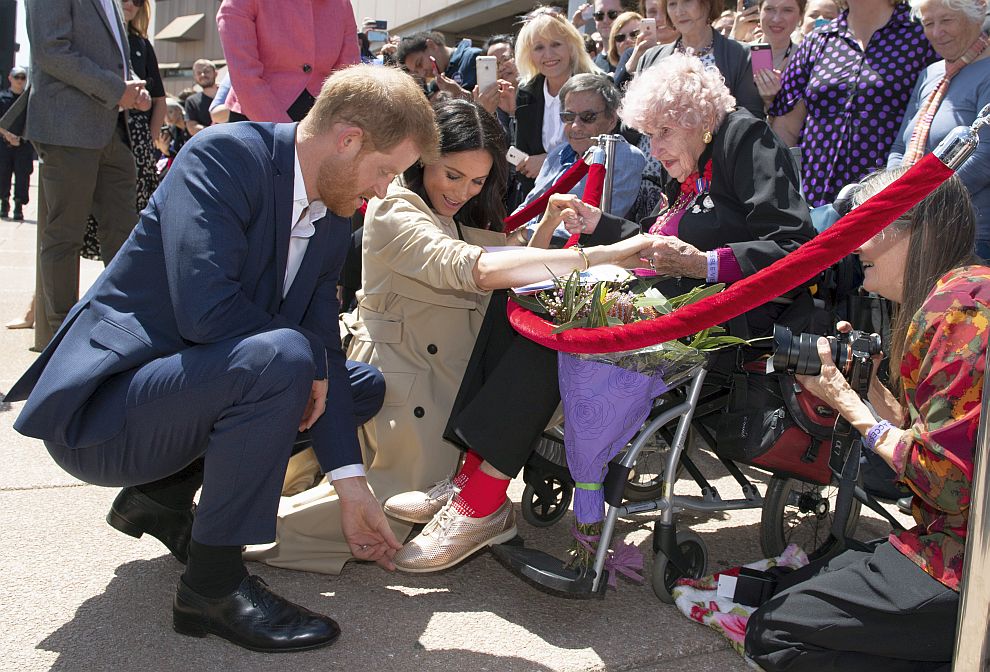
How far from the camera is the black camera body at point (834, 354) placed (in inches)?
93.1

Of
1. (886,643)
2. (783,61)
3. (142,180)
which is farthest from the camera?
(142,180)

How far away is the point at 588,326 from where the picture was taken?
245cm

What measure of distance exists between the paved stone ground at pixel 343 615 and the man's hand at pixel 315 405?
0.54 metres

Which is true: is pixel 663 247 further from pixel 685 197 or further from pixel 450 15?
pixel 450 15

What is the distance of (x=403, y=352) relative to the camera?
120 inches

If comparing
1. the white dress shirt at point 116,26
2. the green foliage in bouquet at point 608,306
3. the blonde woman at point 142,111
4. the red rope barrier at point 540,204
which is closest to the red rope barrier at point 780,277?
the green foliage in bouquet at point 608,306

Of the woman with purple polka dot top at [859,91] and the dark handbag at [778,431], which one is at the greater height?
the woman with purple polka dot top at [859,91]

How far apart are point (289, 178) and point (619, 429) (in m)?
1.11

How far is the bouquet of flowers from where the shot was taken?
2.45 m

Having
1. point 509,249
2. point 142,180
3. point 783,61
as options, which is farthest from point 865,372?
point 142,180

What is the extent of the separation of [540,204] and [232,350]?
5.36 ft

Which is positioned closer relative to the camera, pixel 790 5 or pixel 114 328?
pixel 114 328

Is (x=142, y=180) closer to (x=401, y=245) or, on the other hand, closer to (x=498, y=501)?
(x=401, y=245)

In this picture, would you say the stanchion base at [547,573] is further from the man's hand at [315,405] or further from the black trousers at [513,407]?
the man's hand at [315,405]
